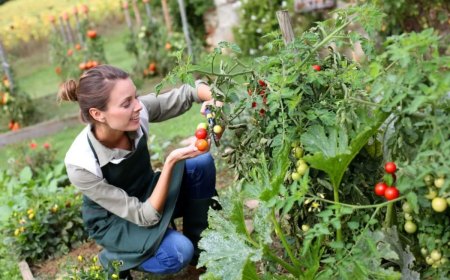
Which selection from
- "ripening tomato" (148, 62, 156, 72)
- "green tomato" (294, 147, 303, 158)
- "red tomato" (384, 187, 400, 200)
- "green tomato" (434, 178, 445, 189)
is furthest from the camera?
"ripening tomato" (148, 62, 156, 72)

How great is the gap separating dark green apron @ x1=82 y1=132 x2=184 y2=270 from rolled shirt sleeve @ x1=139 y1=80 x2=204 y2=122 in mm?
192

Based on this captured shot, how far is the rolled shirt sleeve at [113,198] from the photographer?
8.93 ft

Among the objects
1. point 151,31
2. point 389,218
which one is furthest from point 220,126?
point 151,31

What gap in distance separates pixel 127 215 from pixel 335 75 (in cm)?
112

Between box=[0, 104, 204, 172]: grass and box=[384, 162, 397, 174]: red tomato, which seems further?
box=[0, 104, 204, 172]: grass

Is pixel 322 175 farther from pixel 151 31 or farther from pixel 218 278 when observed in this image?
pixel 151 31

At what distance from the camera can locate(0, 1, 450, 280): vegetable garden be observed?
5.88 feet

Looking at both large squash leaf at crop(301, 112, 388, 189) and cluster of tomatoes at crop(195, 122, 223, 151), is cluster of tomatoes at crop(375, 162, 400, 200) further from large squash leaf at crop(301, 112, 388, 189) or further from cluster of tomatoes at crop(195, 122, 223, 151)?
cluster of tomatoes at crop(195, 122, 223, 151)

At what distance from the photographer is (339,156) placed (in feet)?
6.46

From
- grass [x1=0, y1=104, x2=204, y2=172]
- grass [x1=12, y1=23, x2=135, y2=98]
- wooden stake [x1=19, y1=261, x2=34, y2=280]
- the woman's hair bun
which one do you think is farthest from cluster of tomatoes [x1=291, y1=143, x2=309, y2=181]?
grass [x1=12, y1=23, x2=135, y2=98]

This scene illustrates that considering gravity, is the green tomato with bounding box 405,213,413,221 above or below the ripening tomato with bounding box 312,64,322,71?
below

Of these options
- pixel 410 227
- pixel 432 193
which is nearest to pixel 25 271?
pixel 410 227

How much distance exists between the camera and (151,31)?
7.52 m

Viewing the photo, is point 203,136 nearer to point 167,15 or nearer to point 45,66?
point 167,15
